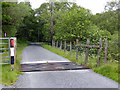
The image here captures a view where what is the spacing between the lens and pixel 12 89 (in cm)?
532

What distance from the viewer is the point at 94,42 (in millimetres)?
10977

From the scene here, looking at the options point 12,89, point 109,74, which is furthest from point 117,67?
point 12,89

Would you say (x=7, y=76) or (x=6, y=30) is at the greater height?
(x=6, y=30)

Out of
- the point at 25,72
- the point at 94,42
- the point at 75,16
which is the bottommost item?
the point at 25,72

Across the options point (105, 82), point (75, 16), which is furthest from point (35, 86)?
point (75, 16)

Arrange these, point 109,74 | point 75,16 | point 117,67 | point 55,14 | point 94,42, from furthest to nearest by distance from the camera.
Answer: point 55,14 < point 75,16 < point 94,42 < point 117,67 < point 109,74

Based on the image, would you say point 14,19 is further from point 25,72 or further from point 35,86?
point 35,86

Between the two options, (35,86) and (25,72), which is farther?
(25,72)

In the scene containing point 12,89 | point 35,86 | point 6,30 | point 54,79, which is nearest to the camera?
point 12,89

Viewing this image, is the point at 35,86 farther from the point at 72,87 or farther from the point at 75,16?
the point at 75,16

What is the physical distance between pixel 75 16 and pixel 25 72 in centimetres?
1664

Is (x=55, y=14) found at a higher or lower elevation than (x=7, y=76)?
higher

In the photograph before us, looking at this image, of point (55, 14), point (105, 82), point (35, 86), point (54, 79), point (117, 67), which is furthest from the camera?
point (55, 14)

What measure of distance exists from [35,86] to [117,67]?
156 inches
